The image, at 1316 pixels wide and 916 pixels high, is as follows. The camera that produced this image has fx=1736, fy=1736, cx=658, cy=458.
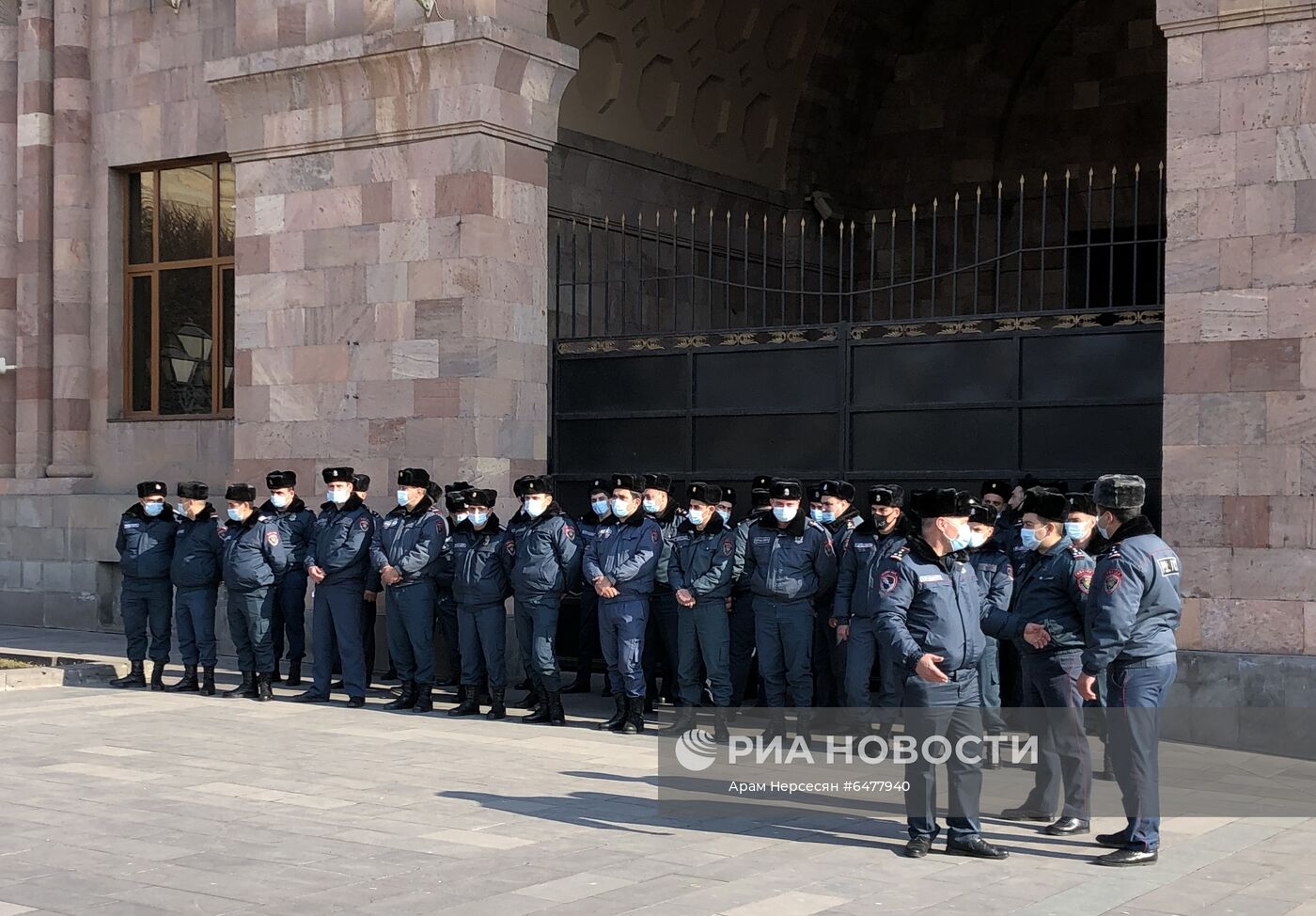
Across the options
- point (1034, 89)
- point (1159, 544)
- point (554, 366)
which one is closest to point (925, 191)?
point (1034, 89)

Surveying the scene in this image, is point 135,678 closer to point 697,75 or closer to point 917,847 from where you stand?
point 917,847

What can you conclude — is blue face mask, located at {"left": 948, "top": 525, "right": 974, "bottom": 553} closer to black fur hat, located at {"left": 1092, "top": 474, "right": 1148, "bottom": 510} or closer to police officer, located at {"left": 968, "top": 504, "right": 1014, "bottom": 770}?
black fur hat, located at {"left": 1092, "top": 474, "right": 1148, "bottom": 510}

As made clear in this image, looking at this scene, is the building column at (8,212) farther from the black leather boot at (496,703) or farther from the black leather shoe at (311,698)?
the black leather boot at (496,703)

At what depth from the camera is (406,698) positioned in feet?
42.9

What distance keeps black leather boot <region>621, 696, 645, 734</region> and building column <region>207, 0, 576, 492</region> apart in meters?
3.27

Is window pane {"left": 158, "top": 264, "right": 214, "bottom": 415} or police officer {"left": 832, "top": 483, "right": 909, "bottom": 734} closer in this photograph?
police officer {"left": 832, "top": 483, "right": 909, "bottom": 734}

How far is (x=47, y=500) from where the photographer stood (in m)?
17.9

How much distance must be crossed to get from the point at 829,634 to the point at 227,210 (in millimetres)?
8551

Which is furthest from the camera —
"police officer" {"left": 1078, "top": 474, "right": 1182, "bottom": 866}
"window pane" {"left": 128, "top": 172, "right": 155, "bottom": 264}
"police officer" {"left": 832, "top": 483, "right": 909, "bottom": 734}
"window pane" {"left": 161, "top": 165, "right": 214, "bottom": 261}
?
"window pane" {"left": 128, "top": 172, "right": 155, "bottom": 264}

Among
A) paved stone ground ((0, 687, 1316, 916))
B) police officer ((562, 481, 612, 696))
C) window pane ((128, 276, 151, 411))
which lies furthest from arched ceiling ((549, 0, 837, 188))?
paved stone ground ((0, 687, 1316, 916))

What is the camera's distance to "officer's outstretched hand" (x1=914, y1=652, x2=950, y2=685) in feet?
25.7

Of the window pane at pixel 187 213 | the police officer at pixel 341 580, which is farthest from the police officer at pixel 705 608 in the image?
the window pane at pixel 187 213

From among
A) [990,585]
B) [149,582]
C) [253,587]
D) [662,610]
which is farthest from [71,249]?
[990,585]

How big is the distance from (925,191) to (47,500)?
10.9m
